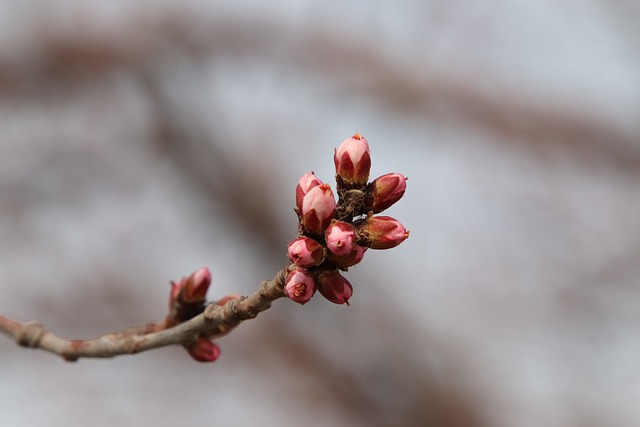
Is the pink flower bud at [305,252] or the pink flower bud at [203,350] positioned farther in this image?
the pink flower bud at [203,350]

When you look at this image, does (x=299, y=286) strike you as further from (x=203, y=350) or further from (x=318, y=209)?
(x=203, y=350)

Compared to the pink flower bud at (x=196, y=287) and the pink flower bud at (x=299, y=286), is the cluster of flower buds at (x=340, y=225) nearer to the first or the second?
the pink flower bud at (x=299, y=286)

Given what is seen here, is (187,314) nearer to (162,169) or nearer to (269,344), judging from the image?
(269,344)

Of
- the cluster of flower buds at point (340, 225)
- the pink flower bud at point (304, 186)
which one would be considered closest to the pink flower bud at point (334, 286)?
the cluster of flower buds at point (340, 225)

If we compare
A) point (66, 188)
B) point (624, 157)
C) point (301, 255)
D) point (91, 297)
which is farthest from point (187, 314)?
point (624, 157)

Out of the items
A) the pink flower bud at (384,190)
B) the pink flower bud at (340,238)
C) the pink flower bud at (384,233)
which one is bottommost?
the pink flower bud at (340,238)

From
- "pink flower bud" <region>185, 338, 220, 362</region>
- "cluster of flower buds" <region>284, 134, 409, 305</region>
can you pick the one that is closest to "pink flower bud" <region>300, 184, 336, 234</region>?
"cluster of flower buds" <region>284, 134, 409, 305</region>
